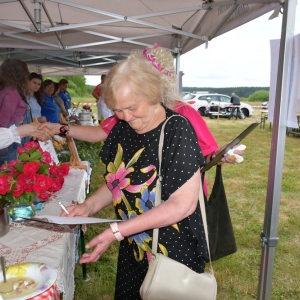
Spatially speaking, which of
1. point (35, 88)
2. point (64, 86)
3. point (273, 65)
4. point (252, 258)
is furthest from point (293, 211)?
point (64, 86)

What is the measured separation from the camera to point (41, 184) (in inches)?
57.2

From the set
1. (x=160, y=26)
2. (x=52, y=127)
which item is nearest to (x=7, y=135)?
(x=52, y=127)

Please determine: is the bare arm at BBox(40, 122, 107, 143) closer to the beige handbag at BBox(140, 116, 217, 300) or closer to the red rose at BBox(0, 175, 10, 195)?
the red rose at BBox(0, 175, 10, 195)

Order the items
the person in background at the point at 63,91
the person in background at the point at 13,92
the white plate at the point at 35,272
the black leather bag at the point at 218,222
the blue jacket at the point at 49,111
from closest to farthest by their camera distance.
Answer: the white plate at the point at 35,272 < the black leather bag at the point at 218,222 < the person in background at the point at 13,92 < the blue jacket at the point at 49,111 < the person in background at the point at 63,91

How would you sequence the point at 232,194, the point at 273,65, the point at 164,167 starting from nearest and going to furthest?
the point at 164,167 < the point at 273,65 < the point at 232,194

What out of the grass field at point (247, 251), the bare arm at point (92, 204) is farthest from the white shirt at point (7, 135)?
the grass field at point (247, 251)

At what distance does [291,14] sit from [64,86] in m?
7.84

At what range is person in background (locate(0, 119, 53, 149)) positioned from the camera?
1900mm

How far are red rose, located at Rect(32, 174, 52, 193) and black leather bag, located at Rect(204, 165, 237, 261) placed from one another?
819 millimetres

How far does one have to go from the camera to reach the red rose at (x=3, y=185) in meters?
1.33

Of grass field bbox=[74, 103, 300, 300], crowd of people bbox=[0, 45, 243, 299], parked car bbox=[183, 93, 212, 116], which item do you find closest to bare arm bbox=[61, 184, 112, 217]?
crowd of people bbox=[0, 45, 243, 299]

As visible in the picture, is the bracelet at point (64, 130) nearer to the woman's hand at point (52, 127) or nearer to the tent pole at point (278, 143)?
the woman's hand at point (52, 127)

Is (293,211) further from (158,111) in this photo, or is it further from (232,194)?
(158,111)

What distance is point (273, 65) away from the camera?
5.75 feet
